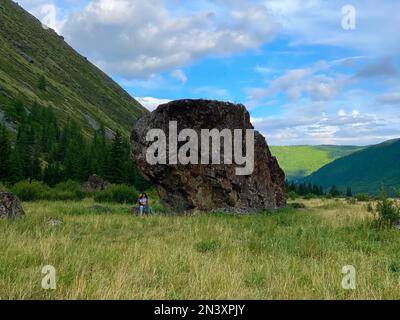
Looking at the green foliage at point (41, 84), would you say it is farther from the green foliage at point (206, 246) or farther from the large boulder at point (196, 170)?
the green foliage at point (206, 246)

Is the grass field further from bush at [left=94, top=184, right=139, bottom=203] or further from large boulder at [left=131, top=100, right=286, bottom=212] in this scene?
bush at [left=94, top=184, right=139, bottom=203]

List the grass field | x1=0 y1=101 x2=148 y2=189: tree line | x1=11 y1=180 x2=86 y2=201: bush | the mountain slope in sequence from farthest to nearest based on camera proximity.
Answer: the mountain slope
x1=0 y1=101 x2=148 y2=189: tree line
x1=11 y1=180 x2=86 y2=201: bush
the grass field

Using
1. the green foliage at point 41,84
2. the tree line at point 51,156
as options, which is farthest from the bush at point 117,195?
the green foliage at point 41,84

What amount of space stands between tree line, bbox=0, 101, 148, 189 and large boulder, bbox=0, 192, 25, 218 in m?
41.4

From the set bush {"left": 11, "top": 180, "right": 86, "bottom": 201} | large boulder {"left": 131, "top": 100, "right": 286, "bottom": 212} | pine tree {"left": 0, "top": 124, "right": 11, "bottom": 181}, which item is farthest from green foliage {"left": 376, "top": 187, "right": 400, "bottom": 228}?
pine tree {"left": 0, "top": 124, "right": 11, "bottom": 181}

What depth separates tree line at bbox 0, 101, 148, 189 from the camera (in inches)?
2441

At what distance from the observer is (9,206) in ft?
54.7

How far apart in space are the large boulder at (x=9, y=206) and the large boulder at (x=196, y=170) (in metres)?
6.61

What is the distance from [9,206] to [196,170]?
8.73 m

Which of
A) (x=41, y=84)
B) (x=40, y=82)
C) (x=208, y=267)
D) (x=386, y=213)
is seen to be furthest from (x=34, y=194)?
(x=40, y=82)

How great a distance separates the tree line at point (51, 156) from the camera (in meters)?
62.0

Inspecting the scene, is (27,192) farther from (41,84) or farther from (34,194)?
(41,84)
